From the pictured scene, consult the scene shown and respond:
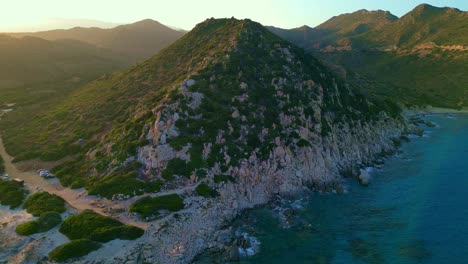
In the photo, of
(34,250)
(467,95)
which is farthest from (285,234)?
(467,95)

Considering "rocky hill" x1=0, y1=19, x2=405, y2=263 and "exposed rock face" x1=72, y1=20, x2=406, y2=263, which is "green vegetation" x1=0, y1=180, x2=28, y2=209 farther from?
"exposed rock face" x1=72, y1=20, x2=406, y2=263

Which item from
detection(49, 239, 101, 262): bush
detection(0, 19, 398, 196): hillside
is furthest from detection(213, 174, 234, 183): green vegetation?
detection(49, 239, 101, 262): bush

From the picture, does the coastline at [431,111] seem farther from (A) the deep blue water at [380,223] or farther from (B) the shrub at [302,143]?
(B) the shrub at [302,143]

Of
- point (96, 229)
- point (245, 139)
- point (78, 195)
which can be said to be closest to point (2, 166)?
point (78, 195)

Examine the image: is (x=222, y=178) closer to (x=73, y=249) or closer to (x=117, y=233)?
(x=117, y=233)

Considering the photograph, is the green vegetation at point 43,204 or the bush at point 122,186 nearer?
the green vegetation at point 43,204

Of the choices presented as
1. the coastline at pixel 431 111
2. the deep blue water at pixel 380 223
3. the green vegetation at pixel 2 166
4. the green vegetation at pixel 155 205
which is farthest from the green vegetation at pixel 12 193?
the coastline at pixel 431 111

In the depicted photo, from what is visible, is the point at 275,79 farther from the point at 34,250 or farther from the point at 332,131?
the point at 34,250
